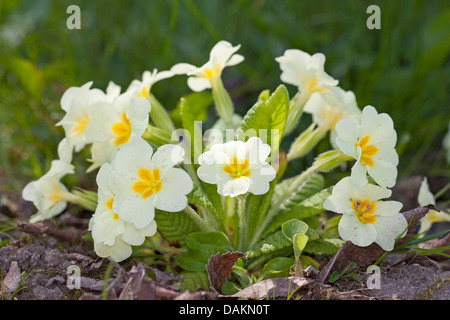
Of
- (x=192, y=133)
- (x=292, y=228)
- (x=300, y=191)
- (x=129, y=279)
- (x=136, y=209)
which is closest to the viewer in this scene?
(x=129, y=279)

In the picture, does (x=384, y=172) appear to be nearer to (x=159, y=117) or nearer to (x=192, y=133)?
(x=192, y=133)

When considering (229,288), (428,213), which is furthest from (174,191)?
(428,213)

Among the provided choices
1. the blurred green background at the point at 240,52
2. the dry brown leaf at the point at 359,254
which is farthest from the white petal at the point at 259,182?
the blurred green background at the point at 240,52

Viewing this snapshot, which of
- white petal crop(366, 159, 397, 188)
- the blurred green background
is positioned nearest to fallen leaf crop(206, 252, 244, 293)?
white petal crop(366, 159, 397, 188)

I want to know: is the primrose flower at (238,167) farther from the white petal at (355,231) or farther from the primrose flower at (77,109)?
the primrose flower at (77,109)

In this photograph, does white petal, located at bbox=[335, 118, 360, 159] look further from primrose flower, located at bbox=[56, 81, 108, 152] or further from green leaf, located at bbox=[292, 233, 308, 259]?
primrose flower, located at bbox=[56, 81, 108, 152]

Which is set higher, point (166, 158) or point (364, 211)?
point (166, 158)
